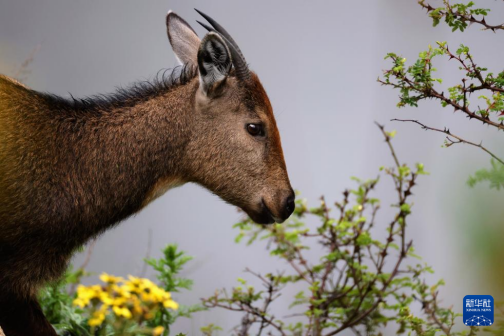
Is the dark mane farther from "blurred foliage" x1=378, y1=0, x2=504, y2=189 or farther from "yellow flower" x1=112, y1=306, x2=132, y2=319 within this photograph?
"yellow flower" x1=112, y1=306, x2=132, y2=319

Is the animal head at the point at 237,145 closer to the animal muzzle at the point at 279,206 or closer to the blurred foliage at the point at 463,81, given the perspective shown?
the animal muzzle at the point at 279,206

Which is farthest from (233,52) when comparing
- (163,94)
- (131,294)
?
(131,294)

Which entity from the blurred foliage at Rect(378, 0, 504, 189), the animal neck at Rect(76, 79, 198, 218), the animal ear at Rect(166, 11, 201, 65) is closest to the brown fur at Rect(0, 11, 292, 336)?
the animal neck at Rect(76, 79, 198, 218)

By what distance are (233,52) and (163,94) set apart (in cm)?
54

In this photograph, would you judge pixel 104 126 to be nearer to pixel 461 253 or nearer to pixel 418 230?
pixel 461 253

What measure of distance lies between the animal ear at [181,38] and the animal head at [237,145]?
382mm

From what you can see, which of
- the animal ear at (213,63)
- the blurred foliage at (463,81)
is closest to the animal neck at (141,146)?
the animal ear at (213,63)

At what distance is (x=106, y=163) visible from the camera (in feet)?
13.1
